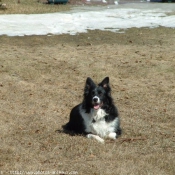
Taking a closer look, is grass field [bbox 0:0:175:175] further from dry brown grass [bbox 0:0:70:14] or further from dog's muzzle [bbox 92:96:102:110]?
dry brown grass [bbox 0:0:70:14]

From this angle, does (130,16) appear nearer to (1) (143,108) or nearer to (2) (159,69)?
(2) (159,69)

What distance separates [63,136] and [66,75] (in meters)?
6.41

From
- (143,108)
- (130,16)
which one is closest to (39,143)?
(143,108)

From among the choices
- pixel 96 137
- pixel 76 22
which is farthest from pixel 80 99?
pixel 76 22

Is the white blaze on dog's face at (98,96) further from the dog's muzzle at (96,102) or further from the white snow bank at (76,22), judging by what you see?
the white snow bank at (76,22)

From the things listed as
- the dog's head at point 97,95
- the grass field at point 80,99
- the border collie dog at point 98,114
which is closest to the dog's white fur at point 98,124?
the border collie dog at point 98,114

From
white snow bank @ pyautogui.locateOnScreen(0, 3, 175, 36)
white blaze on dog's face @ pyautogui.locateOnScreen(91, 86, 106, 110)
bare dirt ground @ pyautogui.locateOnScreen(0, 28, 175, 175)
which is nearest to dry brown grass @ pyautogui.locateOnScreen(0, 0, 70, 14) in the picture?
A: white snow bank @ pyautogui.locateOnScreen(0, 3, 175, 36)

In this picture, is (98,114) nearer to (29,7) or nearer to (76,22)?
(76,22)

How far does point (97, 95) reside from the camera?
8.77 metres

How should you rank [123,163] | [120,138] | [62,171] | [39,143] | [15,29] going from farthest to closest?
[15,29], [120,138], [39,143], [123,163], [62,171]

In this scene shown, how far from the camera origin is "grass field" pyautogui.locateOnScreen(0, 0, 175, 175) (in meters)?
7.38

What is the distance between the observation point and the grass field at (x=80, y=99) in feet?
24.2

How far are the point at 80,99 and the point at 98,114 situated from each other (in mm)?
3379

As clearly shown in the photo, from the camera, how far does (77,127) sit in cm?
920
